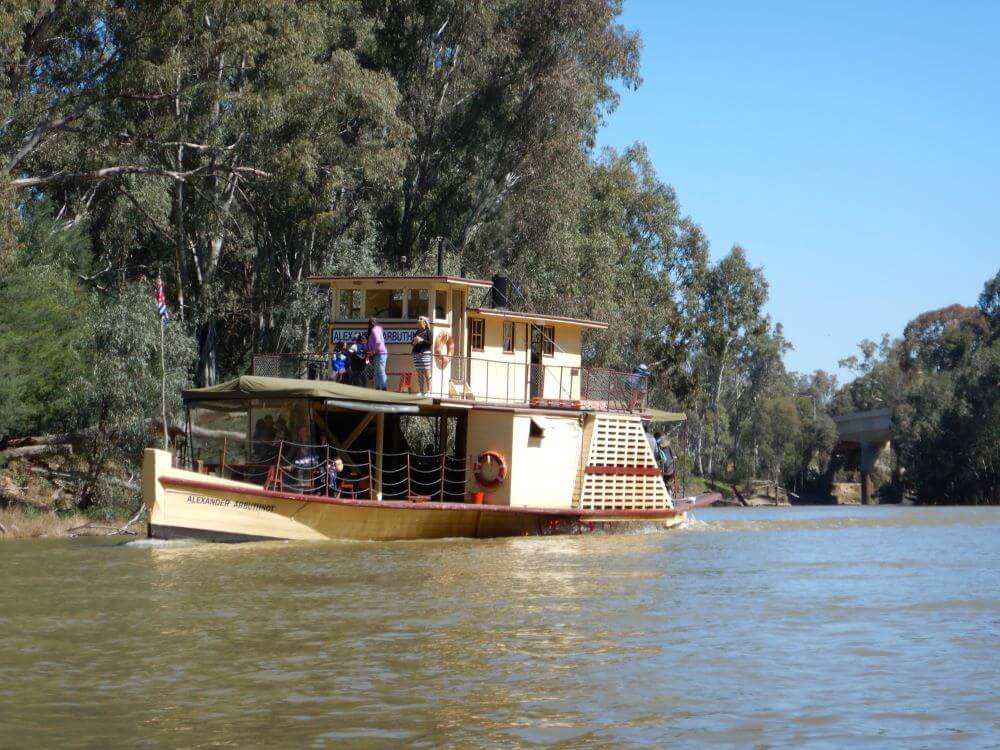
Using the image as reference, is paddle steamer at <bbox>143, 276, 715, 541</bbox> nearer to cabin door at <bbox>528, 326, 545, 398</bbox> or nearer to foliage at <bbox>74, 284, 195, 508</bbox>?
cabin door at <bbox>528, 326, 545, 398</bbox>

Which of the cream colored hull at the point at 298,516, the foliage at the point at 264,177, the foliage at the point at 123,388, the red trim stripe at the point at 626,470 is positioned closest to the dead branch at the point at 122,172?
the foliage at the point at 264,177

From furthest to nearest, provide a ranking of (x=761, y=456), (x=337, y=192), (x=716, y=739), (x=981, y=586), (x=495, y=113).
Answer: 1. (x=761, y=456)
2. (x=495, y=113)
3. (x=337, y=192)
4. (x=981, y=586)
5. (x=716, y=739)

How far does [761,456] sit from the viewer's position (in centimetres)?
8638

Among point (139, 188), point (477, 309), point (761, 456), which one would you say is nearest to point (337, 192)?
point (139, 188)

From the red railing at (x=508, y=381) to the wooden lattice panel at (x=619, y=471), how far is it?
45 centimetres

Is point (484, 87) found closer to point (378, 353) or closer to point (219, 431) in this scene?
point (219, 431)

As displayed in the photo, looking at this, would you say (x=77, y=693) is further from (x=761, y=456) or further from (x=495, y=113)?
(x=761, y=456)

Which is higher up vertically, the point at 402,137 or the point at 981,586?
the point at 402,137

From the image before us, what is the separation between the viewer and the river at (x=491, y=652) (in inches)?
371

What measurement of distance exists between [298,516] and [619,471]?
820 cm

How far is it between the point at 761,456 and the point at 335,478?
2558 inches

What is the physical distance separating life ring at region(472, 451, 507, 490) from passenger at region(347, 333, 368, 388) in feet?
9.22

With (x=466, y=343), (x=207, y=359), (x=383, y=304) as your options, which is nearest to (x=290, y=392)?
(x=383, y=304)

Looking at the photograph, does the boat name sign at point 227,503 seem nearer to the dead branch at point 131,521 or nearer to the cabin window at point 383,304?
the cabin window at point 383,304
